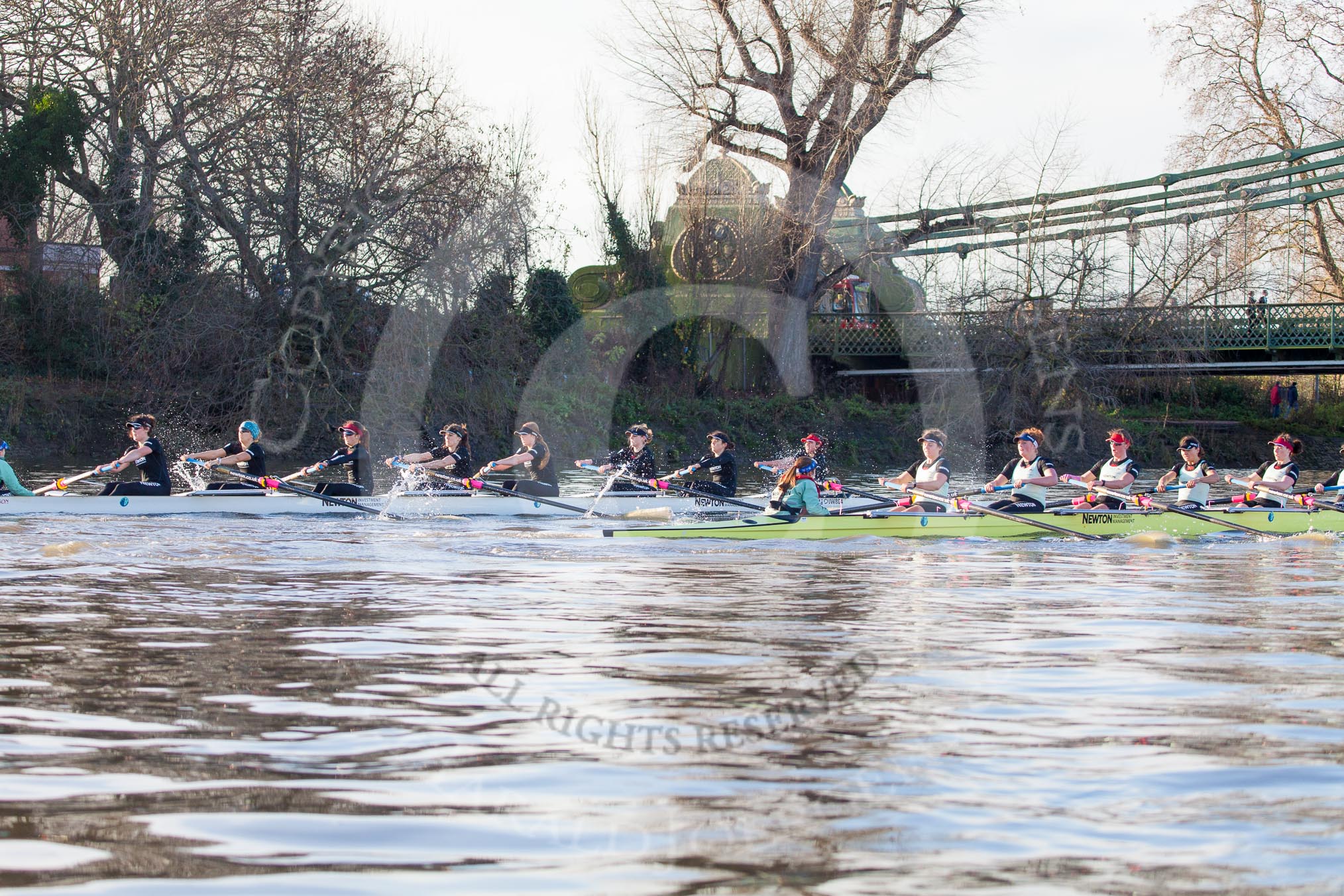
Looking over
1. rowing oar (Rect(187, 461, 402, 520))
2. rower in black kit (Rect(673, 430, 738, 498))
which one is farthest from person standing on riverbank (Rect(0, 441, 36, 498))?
rower in black kit (Rect(673, 430, 738, 498))

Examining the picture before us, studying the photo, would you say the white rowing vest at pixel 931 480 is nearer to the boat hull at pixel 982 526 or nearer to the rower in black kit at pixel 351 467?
the boat hull at pixel 982 526

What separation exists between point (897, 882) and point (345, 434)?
13.1 metres

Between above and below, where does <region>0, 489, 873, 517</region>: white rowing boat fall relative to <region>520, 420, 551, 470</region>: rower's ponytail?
below

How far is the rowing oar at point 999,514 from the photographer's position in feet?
47.2

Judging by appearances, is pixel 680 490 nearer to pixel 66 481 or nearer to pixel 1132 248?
pixel 66 481

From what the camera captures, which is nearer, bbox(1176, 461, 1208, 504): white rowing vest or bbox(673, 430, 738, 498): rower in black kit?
bbox(1176, 461, 1208, 504): white rowing vest

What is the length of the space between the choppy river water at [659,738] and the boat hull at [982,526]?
11.6ft

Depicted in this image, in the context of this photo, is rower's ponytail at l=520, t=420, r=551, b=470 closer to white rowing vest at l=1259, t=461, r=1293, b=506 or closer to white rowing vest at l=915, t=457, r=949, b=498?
white rowing vest at l=915, t=457, r=949, b=498

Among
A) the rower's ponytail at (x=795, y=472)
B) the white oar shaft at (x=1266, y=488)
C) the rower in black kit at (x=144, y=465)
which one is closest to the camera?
the rower's ponytail at (x=795, y=472)

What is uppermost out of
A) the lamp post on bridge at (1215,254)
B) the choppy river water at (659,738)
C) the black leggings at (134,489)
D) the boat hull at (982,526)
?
the lamp post on bridge at (1215,254)

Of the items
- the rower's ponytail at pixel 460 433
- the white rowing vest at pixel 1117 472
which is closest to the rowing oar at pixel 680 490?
the rower's ponytail at pixel 460 433

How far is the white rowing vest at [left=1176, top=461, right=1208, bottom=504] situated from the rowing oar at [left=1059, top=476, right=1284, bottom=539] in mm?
312

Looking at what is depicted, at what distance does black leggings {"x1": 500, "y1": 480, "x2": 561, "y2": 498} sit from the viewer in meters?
16.0

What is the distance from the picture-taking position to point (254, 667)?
6.68m
